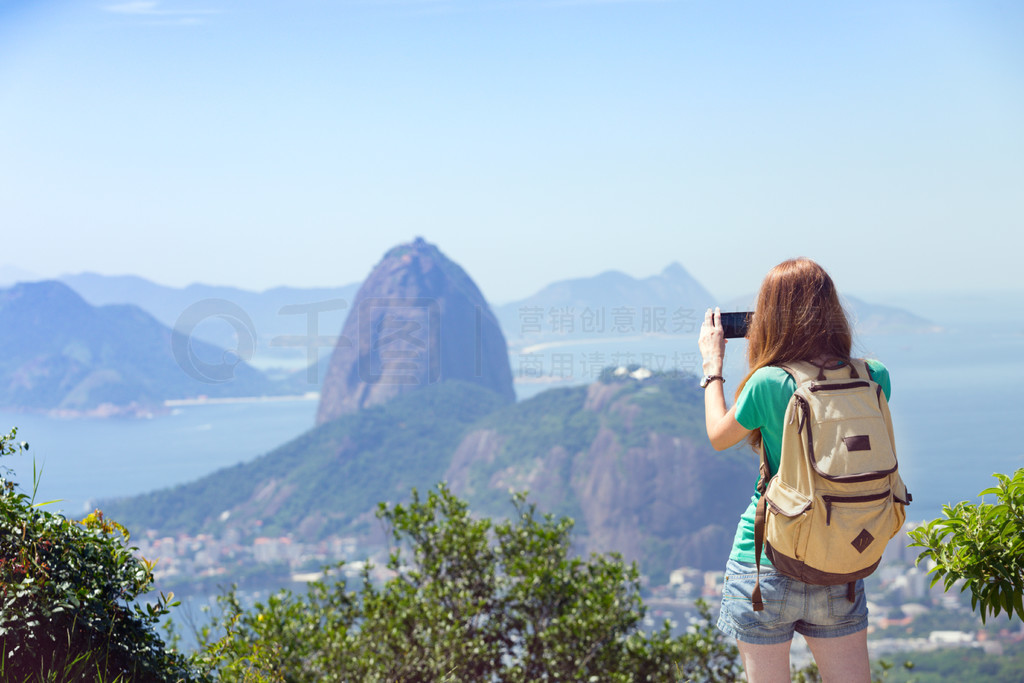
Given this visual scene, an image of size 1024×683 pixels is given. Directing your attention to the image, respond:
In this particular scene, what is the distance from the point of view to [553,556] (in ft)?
13.1

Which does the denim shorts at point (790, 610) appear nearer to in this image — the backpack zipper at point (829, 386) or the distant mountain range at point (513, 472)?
the backpack zipper at point (829, 386)

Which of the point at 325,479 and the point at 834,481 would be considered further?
the point at 325,479

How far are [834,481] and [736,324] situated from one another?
0.49 meters

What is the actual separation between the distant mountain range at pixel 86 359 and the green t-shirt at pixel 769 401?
451ft

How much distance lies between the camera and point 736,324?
1791mm

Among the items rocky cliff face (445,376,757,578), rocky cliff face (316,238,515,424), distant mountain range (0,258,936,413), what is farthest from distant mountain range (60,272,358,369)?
rocky cliff face (445,376,757,578)

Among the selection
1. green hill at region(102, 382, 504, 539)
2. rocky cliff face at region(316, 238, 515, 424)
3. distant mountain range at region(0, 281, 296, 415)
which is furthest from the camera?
distant mountain range at region(0, 281, 296, 415)

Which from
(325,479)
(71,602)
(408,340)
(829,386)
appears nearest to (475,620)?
(71,602)

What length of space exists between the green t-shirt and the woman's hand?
0.14 metres

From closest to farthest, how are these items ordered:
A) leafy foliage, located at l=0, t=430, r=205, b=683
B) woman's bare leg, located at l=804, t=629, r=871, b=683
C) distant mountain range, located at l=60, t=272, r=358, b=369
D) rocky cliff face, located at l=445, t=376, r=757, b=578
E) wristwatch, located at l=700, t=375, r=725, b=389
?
woman's bare leg, located at l=804, t=629, r=871, b=683, wristwatch, located at l=700, t=375, r=725, b=389, leafy foliage, located at l=0, t=430, r=205, b=683, rocky cliff face, located at l=445, t=376, r=757, b=578, distant mountain range, located at l=60, t=272, r=358, b=369

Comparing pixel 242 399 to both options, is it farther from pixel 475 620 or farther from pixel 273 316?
pixel 475 620

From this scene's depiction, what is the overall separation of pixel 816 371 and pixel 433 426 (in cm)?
9234

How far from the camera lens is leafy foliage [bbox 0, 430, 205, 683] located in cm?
182

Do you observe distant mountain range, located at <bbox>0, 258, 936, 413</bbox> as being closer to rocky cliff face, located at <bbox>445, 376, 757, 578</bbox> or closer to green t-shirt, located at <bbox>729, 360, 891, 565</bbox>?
rocky cliff face, located at <bbox>445, 376, 757, 578</bbox>
